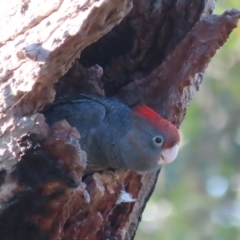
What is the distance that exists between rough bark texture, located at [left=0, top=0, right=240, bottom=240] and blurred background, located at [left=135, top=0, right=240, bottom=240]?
3131 mm

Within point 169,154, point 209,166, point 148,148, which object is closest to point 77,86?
point 148,148

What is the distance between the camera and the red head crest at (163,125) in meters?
2.71

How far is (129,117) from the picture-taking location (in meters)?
2.89

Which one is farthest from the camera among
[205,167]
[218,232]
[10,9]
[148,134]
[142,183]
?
[205,167]

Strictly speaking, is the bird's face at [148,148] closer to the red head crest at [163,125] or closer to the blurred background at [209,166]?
the red head crest at [163,125]

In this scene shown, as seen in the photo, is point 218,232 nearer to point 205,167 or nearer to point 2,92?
point 205,167

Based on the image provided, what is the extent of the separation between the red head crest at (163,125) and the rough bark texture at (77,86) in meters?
0.18

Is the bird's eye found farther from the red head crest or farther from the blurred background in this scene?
the blurred background

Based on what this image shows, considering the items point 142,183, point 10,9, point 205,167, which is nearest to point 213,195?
point 205,167

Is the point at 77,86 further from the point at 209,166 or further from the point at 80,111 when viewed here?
the point at 209,166

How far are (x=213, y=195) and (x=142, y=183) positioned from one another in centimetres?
396

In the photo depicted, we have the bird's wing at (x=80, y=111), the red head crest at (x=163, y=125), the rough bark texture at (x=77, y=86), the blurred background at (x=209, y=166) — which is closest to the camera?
the rough bark texture at (x=77, y=86)

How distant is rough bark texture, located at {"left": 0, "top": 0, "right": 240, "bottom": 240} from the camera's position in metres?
2.21

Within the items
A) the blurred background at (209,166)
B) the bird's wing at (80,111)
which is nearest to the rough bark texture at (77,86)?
the bird's wing at (80,111)
